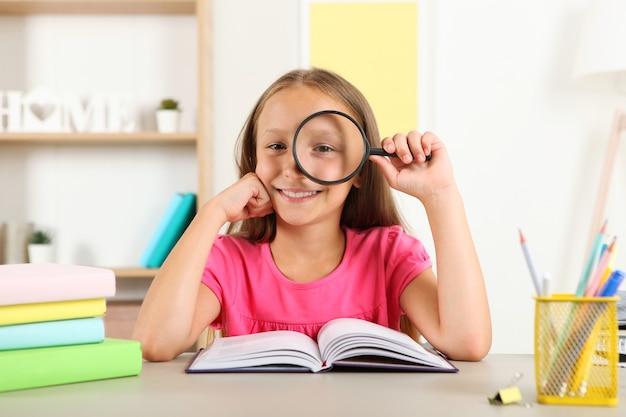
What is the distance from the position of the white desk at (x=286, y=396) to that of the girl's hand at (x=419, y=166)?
39 cm

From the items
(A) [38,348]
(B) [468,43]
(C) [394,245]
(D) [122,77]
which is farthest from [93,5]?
(A) [38,348]

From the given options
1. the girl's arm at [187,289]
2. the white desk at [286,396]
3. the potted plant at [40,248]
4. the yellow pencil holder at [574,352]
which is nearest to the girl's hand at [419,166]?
the girl's arm at [187,289]

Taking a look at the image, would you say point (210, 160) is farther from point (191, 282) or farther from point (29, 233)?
point (191, 282)

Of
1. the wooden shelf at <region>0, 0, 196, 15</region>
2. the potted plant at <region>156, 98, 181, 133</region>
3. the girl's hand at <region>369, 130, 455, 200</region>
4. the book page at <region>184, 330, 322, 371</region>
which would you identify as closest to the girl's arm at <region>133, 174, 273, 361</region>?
the book page at <region>184, 330, 322, 371</region>

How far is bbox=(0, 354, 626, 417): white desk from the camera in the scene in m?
0.91

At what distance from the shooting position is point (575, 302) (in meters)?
0.94

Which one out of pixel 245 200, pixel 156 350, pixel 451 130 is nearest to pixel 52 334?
pixel 156 350

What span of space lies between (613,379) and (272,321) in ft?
2.60

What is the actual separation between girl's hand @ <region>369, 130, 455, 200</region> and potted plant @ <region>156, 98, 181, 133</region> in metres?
1.86

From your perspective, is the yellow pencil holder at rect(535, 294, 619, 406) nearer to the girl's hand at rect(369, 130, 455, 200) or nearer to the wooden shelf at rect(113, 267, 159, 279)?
the girl's hand at rect(369, 130, 455, 200)

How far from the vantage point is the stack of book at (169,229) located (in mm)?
3107

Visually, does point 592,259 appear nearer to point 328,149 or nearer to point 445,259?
point 445,259

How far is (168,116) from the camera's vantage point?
3201 millimetres

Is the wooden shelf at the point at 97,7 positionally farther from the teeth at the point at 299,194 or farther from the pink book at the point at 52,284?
the pink book at the point at 52,284
